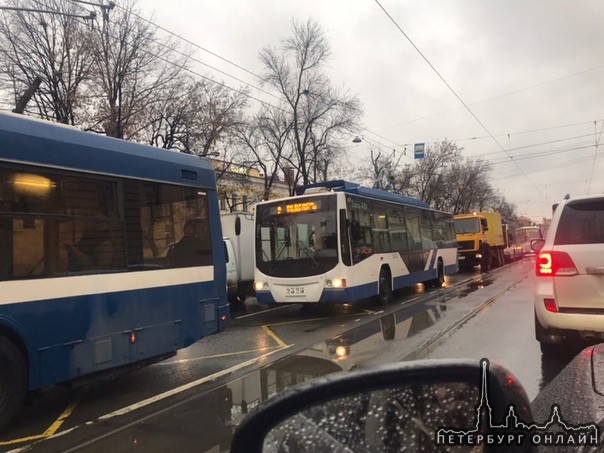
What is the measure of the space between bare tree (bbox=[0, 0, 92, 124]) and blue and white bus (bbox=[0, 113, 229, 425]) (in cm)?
1353

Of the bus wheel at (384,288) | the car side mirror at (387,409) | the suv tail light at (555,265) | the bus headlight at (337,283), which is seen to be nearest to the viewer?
the car side mirror at (387,409)

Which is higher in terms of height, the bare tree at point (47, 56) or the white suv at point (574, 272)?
the bare tree at point (47, 56)

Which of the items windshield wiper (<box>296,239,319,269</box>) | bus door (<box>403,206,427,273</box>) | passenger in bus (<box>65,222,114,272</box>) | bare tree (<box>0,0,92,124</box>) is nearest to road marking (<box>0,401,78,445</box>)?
passenger in bus (<box>65,222,114,272</box>)

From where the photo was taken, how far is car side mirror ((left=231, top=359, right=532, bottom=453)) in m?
1.38

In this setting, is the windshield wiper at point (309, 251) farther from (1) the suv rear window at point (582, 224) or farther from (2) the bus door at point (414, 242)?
(1) the suv rear window at point (582, 224)

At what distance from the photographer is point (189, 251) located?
6992 millimetres

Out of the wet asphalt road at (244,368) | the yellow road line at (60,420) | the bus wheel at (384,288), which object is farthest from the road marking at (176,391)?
the bus wheel at (384,288)

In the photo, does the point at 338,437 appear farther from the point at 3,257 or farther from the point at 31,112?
the point at 31,112

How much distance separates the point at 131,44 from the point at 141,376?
1585cm

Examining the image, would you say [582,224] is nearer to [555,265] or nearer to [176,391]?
[555,265]

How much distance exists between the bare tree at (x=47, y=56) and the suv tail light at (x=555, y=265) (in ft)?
55.6

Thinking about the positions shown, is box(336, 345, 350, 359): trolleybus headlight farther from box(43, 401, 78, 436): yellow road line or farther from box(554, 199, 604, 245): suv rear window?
box(43, 401, 78, 436): yellow road line

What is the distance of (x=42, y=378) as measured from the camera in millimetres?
4969

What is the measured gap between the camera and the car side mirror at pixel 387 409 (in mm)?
1382
